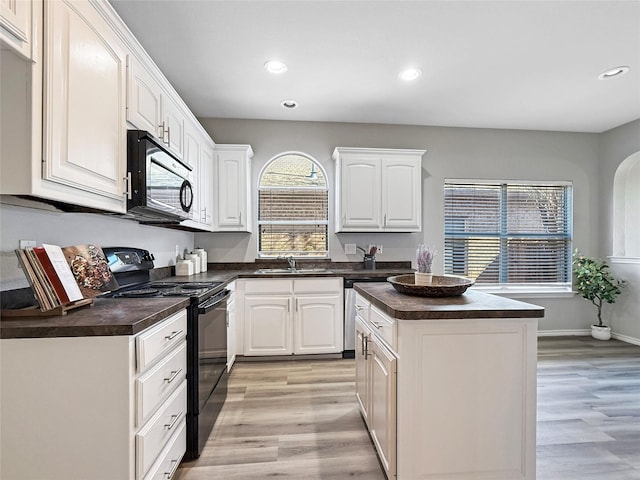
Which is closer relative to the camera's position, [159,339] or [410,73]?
[159,339]

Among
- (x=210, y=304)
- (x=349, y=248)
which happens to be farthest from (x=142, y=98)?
(x=349, y=248)

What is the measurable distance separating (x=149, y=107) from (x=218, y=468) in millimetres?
2200

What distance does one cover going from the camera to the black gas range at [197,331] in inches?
71.2

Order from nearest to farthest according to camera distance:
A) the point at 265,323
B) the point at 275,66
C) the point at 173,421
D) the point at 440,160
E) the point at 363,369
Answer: the point at 173,421 < the point at 363,369 < the point at 275,66 < the point at 265,323 < the point at 440,160

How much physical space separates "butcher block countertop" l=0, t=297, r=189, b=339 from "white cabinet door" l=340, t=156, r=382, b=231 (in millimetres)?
2575

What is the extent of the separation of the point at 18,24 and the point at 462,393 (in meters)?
2.25

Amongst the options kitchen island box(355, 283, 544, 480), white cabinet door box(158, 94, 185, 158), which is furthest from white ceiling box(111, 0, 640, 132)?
kitchen island box(355, 283, 544, 480)

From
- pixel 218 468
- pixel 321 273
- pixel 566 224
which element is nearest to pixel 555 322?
pixel 566 224

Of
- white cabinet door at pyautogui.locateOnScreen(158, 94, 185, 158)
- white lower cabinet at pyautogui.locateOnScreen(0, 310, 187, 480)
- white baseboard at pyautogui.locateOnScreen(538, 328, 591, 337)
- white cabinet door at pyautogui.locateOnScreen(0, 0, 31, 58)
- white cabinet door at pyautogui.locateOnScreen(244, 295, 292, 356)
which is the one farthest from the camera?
white baseboard at pyautogui.locateOnScreen(538, 328, 591, 337)

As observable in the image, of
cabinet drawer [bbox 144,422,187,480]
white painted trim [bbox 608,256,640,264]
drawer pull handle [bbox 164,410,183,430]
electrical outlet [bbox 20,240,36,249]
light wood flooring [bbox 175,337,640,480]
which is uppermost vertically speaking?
electrical outlet [bbox 20,240,36,249]

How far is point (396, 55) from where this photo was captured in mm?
2535

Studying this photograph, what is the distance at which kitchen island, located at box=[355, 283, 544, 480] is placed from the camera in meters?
1.46

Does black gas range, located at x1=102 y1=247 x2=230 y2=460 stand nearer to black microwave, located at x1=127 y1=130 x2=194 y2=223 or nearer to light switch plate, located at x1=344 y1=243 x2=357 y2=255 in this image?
black microwave, located at x1=127 y1=130 x2=194 y2=223

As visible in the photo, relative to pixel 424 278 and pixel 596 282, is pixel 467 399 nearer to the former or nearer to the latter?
pixel 424 278
